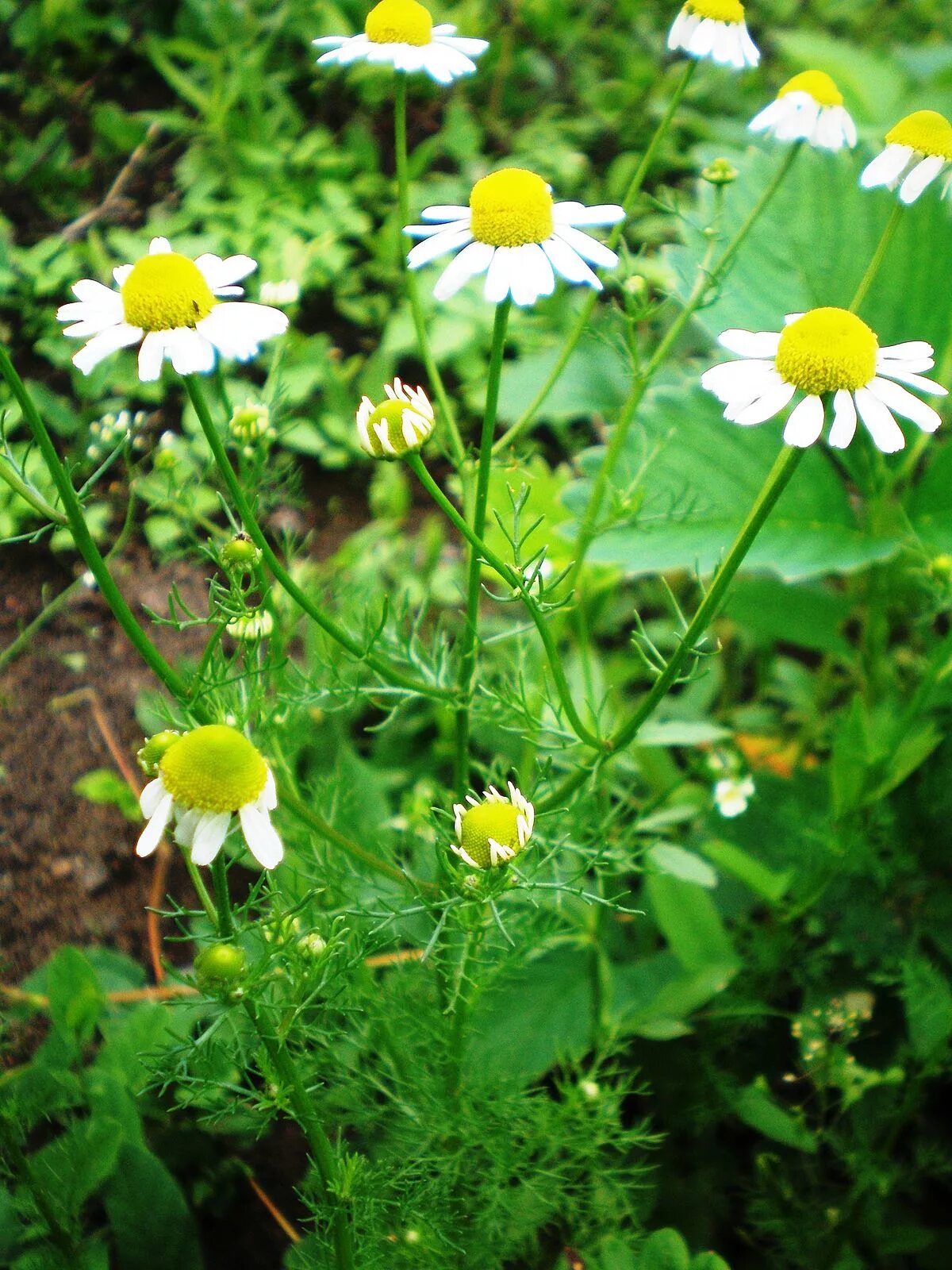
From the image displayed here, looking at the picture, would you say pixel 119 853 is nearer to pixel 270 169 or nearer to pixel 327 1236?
pixel 327 1236

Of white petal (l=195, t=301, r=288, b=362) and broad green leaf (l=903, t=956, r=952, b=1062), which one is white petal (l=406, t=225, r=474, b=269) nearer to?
white petal (l=195, t=301, r=288, b=362)

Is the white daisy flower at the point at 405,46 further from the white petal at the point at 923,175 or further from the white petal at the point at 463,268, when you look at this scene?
the white petal at the point at 923,175

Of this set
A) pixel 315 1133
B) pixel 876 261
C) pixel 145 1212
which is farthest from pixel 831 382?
pixel 145 1212

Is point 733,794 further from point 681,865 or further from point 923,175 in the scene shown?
point 923,175

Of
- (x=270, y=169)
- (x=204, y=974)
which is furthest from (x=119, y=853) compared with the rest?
(x=270, y=169)

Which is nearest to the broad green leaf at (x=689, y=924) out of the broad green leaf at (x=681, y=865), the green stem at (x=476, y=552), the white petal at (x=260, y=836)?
the broad green leaf at (x=681, y=865)

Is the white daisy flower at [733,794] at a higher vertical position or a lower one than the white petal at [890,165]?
lower
